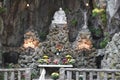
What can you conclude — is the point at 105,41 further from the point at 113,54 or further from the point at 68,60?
the point at 113,54

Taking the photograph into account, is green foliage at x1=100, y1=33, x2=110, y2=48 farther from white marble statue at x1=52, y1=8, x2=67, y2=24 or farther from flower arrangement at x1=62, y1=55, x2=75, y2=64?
white marble statue at x1=52, y1=8, x2=67, y2=24

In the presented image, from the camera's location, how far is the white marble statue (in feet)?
90.8

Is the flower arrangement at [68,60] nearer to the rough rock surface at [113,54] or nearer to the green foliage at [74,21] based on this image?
the rough rock surface at [113,54]

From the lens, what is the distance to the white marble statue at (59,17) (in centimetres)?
2767

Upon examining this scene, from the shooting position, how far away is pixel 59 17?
27.9 meters

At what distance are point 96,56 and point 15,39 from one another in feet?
25.7

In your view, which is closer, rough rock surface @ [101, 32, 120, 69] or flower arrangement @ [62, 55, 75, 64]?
rough rock surface @ [101, 32, 120, 69]

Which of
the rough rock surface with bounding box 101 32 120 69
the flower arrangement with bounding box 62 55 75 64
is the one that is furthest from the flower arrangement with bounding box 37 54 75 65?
the rough rock surface with bounding box 101 32 120 69

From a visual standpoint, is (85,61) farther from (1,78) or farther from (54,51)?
(1,78)

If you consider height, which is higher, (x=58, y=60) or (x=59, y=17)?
(x=59, y=17)

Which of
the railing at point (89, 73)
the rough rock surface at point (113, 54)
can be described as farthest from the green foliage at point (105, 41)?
the railing at point (89, 73)

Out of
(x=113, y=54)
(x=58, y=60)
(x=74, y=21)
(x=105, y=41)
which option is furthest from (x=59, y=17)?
(x=113, y=54)

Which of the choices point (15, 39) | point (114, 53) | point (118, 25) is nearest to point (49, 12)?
point (15, 39)

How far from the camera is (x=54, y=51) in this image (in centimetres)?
2625
